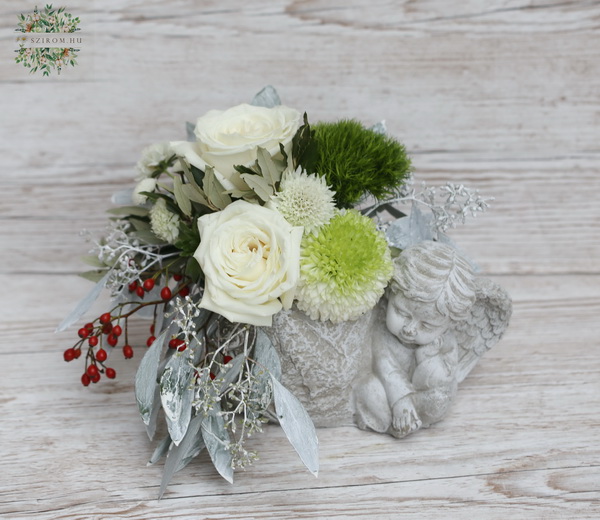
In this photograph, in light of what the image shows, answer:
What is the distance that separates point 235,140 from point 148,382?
430mm

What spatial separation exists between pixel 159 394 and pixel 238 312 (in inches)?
9.7

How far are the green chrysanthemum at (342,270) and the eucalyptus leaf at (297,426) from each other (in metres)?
0.14

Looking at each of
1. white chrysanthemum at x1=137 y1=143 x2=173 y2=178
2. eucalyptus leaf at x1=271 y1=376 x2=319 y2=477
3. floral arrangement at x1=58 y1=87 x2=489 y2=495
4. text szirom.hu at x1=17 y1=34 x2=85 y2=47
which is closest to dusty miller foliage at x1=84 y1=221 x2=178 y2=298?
floral arrangement at x1=58 y1=87 x2=489 y2=495

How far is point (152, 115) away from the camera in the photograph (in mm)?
1876

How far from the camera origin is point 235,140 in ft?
4.05

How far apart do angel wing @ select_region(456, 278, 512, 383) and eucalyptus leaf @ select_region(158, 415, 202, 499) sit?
0.51 metres

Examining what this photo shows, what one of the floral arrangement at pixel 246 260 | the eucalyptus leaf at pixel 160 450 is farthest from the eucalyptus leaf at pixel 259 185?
the eucalyptus leaf at pixel 160 450

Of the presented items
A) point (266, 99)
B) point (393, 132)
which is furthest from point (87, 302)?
point (393, 132)

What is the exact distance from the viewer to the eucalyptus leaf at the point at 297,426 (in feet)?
3.68

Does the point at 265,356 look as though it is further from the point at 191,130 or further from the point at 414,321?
the point at 191,130

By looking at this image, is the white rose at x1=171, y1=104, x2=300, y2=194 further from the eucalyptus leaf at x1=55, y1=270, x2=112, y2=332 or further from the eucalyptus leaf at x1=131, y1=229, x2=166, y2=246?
the eucalyptus leaf at x1=55, y1=270, x2=112, y2=332

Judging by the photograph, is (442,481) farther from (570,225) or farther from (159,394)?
(570,225)

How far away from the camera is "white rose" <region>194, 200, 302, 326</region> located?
1.12 meters

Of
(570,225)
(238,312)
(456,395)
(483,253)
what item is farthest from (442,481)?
(570,225)
